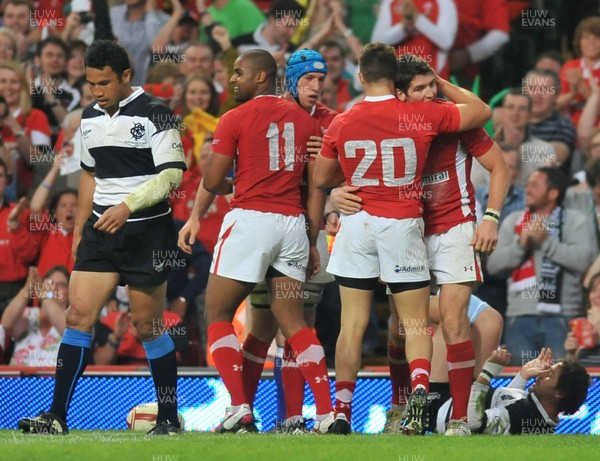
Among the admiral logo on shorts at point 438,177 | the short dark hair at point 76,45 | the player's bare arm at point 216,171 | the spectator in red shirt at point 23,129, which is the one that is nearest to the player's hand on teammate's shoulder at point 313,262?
the player's bare arm at point 216,171

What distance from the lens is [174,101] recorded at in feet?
39.3

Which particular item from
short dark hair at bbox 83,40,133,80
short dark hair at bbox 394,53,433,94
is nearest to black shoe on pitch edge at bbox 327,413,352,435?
short dark hair at bbox 394,53,433,94

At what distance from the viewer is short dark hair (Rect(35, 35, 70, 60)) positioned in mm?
12508

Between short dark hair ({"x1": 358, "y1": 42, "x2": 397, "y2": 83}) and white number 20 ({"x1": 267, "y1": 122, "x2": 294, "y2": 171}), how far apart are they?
668 mm

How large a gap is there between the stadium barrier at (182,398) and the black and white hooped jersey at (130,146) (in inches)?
79.0

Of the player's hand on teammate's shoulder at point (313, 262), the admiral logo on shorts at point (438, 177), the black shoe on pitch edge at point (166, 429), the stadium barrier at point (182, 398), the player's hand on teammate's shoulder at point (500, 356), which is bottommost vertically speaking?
the stadium barrier at point (182, 398)

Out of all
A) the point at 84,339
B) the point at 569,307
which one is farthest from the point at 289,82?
the point at 569,307

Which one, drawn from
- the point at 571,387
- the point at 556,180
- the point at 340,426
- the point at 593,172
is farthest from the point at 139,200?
the point at 593,172

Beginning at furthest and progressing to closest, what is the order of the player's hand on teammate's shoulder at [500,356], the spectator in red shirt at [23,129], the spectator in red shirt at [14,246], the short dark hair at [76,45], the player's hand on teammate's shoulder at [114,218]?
1. the short dark hair at [76,45]
2. the spectator in red shirt at [23,129]
3. the spectator in red shirt at [14,246]
4. the player's hand on teammate's shoulder at [500,356]
5. the player's hand on teammate's shoulder at [114,218]

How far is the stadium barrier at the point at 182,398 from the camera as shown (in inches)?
343

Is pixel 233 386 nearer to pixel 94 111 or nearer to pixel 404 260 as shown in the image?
pixel 404 260

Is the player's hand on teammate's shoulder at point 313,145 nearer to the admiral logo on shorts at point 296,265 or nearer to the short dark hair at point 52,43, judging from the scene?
the admiral logo on shorts at point 296,265

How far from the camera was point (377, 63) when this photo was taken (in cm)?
729

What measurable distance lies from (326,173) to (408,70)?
81cm
